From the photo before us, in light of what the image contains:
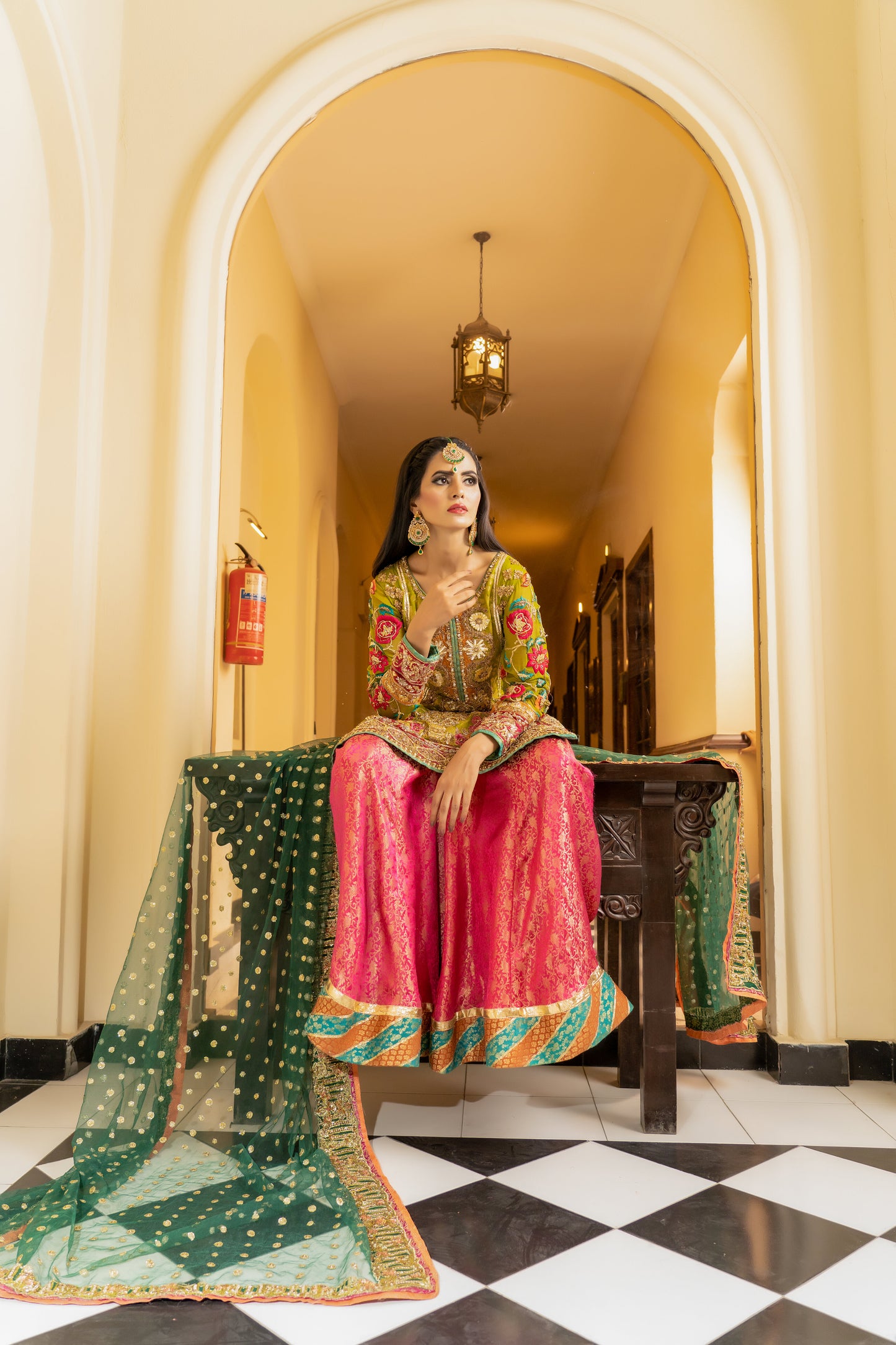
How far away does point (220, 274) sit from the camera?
294 centimetres

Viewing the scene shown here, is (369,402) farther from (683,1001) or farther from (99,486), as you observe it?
(683,1001)

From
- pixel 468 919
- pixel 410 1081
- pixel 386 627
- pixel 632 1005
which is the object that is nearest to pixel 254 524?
pixel 386 627

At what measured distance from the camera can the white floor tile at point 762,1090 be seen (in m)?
2.46

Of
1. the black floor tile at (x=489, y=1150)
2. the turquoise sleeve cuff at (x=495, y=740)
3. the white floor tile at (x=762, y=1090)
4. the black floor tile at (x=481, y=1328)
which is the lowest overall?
the white floor tile at (x=762, y=1090)

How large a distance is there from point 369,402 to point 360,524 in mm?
473

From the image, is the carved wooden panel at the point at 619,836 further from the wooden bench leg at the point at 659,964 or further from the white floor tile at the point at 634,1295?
the white floor tile at the point at 634,1295

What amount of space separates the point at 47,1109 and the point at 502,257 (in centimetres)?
287

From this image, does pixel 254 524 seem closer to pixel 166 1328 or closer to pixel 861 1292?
pixel 166 1328

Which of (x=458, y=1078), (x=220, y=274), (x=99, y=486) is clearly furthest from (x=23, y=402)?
(x=458, y=1078)

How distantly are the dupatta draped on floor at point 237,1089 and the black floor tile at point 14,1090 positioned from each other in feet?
1.55

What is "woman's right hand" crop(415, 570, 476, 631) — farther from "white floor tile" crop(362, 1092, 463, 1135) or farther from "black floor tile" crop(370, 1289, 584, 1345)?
"black floor tile" crop(370, 1289, 584, 1345)

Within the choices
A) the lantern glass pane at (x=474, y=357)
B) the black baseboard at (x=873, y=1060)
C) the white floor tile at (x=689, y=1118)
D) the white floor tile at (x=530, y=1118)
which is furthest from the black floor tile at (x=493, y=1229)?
the lantern glass pane at (x=474, y=357)

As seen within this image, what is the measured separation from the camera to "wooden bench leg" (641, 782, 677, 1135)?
221 cm

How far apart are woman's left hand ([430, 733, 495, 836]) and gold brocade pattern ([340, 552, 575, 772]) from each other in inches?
5.4
